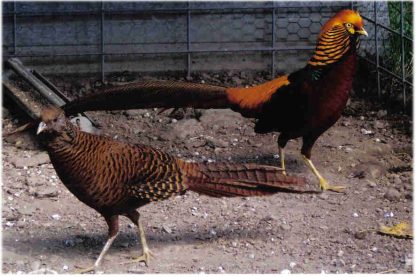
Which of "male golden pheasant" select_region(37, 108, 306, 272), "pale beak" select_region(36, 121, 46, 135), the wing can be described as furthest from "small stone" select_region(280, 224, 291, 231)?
"pale beak" select_region(36, 121, 46, 135)

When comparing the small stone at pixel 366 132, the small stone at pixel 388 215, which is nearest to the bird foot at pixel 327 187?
the small stone at pixel 388 215

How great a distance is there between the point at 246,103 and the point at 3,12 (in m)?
2.55

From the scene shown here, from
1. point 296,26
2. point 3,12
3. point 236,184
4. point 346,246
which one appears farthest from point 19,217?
point 296,26

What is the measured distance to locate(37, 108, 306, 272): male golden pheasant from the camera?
3.48m

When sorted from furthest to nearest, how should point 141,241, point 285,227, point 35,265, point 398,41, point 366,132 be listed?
point 398,41 → point 366,132 → point 285,227 → point 141,241 → point 35,265

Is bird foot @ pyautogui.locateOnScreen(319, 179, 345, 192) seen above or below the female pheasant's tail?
below

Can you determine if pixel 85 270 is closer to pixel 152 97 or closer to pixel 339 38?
pixel 152 97

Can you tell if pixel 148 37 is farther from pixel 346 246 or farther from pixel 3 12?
pixel 346 246

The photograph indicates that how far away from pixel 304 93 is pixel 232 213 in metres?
0.85

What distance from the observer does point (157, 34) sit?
21.1 ft

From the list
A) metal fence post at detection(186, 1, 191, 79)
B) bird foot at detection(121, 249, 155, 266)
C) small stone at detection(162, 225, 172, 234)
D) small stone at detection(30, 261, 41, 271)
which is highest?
metal fence post at detection(186, 1, 191, 79)

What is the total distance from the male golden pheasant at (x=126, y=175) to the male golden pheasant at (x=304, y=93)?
77 centimetres

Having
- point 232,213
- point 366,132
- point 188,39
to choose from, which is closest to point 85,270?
point 232,213

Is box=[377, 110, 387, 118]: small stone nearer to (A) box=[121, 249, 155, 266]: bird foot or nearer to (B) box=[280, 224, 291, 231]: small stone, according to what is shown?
(B) box=[280, 224, 291, 231]: small stone
